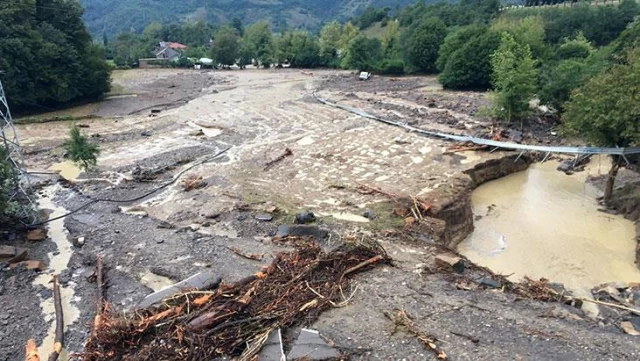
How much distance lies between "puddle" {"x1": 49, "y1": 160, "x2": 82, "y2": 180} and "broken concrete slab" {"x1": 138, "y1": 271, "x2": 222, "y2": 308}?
1473 cm

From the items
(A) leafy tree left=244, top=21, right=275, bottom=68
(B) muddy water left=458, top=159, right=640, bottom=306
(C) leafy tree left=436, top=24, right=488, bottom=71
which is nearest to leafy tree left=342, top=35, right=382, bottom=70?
(C) leafy tree left=436, top=24, right=488, bottom=71

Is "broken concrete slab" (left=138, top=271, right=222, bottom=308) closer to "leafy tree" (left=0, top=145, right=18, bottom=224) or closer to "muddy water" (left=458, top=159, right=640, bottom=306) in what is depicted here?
"leafy tree" (left=0, top=145, right=18, bottom=224)

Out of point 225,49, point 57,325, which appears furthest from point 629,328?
point 225,49

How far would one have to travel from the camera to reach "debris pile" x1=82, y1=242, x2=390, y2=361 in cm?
823

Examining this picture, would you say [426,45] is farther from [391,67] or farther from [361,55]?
[361,55]

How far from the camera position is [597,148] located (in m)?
17.5

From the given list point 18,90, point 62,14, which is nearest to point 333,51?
point 62,14

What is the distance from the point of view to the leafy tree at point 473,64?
4009 centimetres

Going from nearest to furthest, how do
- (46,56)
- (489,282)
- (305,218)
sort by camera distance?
(489,282) < (305,218) < (46,56)

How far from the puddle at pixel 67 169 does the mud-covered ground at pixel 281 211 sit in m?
0.83

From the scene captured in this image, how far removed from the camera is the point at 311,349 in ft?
26.7

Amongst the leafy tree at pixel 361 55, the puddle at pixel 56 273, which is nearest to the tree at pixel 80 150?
the puddle at pixel 56 273

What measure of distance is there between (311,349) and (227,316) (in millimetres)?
1844

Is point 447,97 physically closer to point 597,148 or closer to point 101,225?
point 597,148
